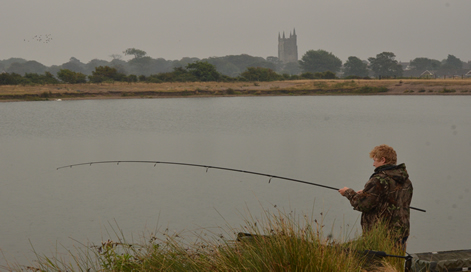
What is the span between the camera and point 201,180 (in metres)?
11.8

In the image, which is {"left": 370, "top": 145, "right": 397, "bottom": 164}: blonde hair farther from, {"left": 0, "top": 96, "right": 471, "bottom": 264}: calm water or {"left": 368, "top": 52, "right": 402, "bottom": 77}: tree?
{"left": 368, "top": 52, "right": 402, "bottom": 77}: tree

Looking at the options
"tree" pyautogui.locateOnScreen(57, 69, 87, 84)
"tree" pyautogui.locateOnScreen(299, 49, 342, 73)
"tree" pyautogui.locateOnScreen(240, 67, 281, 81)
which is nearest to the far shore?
"tree" pyautogui.locateOnScreen(57, 69, 87, 84)

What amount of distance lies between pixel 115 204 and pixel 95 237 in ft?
6.93

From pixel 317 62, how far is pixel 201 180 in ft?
443

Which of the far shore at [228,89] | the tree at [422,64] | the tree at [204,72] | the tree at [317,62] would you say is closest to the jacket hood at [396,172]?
the far shore at [228,89]

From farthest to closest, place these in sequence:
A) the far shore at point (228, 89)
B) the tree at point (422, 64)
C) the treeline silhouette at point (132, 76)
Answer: the tree at point (422, 64) < the treeline silhouette at point (132, 76) < the far shore at point (228, 89)

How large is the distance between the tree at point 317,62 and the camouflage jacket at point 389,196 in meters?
140

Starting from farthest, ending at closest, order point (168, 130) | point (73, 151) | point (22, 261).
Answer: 1. point (168, 130)
2. point (73, 151)
3. point (22, 261)

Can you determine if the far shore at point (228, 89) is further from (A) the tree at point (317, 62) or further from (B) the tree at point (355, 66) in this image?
(A) the tree at point (317, 62)

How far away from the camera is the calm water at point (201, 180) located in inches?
307

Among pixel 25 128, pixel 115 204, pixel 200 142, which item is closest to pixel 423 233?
pixel 115 204

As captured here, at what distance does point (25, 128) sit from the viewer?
26922 mm

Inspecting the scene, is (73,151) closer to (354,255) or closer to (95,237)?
(95,237)

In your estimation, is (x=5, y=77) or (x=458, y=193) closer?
(x=458, y=193)
